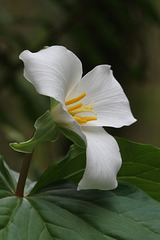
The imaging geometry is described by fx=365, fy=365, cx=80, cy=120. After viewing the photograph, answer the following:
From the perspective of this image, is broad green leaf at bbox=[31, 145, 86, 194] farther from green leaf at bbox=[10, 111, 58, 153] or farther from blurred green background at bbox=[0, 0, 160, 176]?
blurred green background at bbox=[0, 0, 160, 176]

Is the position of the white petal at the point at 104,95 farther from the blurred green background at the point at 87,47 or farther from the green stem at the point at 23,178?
the blurred green background at the point at 87,47

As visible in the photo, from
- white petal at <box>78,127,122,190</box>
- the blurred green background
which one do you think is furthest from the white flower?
the blurred green background

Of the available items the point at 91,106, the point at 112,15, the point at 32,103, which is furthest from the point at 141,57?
the point at 91,106

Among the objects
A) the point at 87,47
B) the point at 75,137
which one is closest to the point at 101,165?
the point at 75,137

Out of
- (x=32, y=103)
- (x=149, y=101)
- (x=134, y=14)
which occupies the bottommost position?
(x=149, y=101)

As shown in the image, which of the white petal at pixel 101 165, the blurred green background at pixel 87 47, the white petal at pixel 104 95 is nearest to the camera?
the white petal at pixel 101 165

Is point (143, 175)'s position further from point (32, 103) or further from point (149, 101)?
point (149, 101)

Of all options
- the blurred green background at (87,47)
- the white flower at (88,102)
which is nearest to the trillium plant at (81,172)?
the white flower at (88,102)

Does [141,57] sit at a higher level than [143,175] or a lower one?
lower
